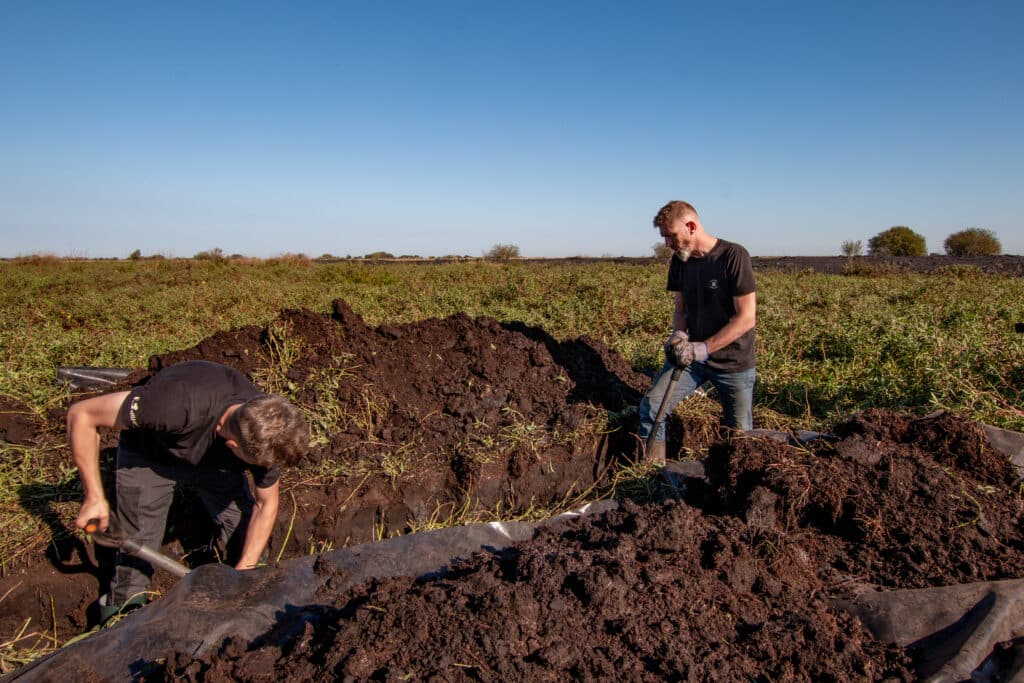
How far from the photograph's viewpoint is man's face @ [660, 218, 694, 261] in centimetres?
374

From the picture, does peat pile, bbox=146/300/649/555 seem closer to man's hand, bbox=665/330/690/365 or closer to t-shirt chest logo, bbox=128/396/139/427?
man's hand, bbox=665/330/690/365

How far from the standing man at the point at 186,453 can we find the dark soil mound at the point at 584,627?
2.83 ft

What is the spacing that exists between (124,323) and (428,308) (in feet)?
14.9

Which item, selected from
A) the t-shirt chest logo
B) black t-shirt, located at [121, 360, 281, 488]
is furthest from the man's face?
the t-shirt chest logo

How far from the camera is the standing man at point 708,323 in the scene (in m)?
3.66

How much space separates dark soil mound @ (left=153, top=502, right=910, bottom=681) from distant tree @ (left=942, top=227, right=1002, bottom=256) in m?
42.6

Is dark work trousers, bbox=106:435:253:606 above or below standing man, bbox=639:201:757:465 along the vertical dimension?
below

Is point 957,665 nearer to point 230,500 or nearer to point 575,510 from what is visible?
point 575,510

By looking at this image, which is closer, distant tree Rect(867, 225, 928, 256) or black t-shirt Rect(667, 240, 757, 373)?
black t-shirt Rect(667, 240, 757, 373)

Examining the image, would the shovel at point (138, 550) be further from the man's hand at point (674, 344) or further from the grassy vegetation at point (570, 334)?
the man's hand at point (674, 344)

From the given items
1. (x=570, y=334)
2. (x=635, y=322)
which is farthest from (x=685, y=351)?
(x=635, y=322)

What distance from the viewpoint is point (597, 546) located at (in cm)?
233

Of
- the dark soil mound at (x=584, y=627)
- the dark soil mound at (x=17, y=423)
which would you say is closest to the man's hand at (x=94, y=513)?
the dark soil mound at (x=584, y=627)

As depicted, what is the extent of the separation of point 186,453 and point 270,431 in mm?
644
